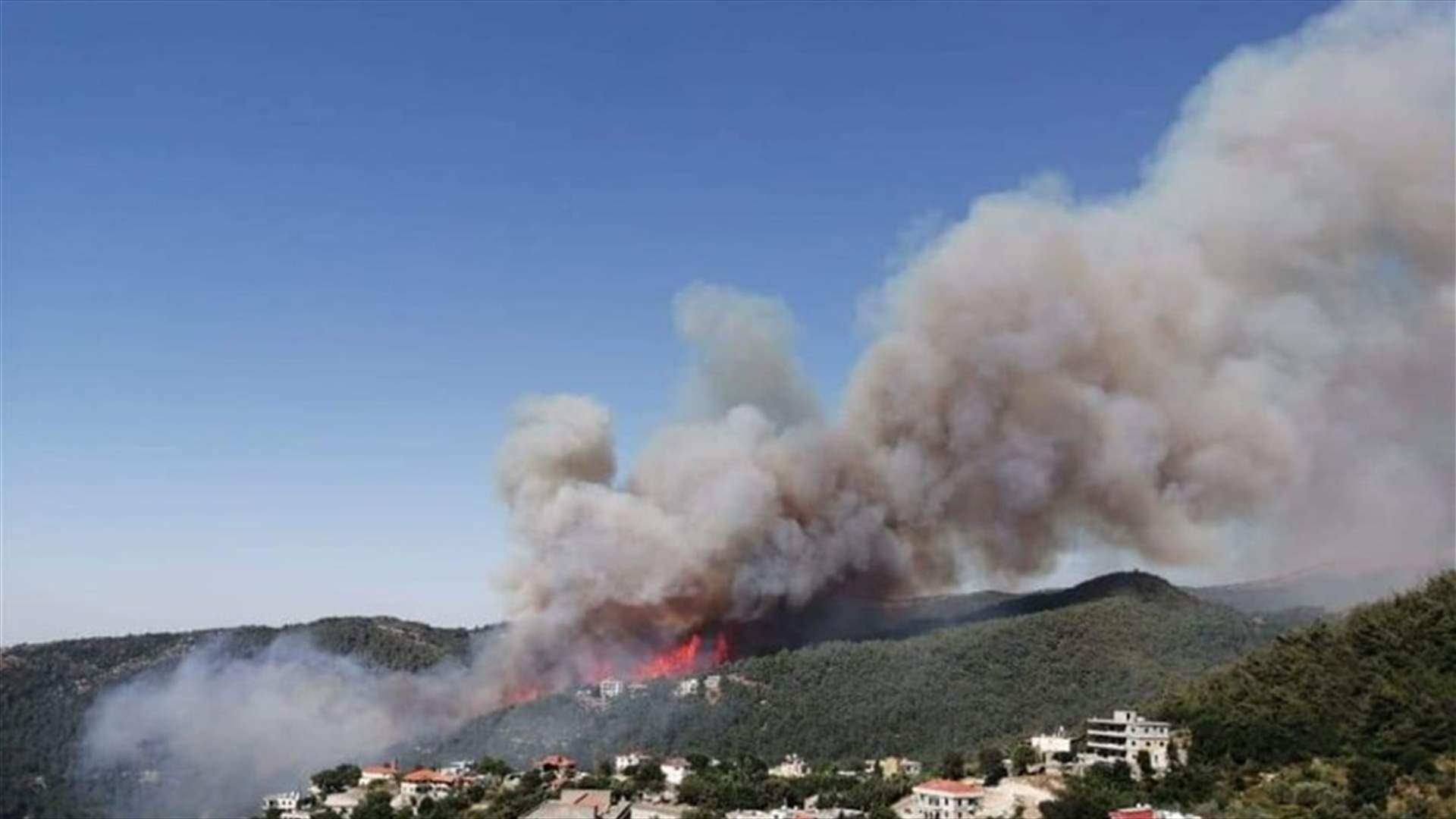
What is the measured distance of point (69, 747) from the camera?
3118 inches

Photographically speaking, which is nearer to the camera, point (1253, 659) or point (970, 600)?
point (1253, 659)

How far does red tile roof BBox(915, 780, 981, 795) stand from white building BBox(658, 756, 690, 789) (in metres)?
10.4

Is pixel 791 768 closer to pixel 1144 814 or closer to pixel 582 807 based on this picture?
pixel 582 807

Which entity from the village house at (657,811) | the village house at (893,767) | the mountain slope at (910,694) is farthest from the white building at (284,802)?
the village house at (893,767)

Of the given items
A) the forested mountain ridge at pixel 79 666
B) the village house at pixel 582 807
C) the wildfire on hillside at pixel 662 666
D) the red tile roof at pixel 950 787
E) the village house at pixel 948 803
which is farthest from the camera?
A: the forested mountain ridge at pixel 79 666

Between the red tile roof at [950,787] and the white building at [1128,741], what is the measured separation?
15.7ft

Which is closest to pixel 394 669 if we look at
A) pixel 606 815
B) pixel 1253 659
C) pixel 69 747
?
pixel 69 747

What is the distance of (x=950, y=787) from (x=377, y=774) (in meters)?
25.8

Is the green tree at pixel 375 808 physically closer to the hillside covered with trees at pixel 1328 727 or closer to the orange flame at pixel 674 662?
the orange flame at pixel 674 662

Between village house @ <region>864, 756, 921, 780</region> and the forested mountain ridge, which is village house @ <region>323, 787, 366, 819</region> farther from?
the forested mountain ridge

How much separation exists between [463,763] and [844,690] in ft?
56.9

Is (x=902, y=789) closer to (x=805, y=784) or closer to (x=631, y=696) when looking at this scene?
(x=805, y=784)

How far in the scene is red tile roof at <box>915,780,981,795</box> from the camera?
44.6m

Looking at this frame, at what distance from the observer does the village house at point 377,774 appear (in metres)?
57.3
